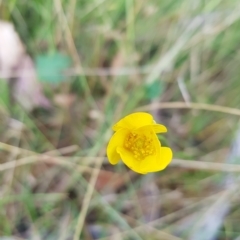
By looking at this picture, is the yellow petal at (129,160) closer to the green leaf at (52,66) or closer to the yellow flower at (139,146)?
the yellow flower at (139,146)

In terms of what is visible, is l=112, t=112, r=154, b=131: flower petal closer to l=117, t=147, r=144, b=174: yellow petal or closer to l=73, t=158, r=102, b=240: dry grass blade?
l=117, t=147, r=144, b=174: yellow petal

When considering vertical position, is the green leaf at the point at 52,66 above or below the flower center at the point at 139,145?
above

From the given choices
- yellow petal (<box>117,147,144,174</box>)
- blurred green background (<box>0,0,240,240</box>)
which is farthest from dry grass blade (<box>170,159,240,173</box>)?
yellow petal (<box>117,147,144,174</box>)

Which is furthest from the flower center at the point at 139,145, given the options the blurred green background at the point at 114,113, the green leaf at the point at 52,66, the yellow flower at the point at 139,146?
the green leaf at the point at 52,66

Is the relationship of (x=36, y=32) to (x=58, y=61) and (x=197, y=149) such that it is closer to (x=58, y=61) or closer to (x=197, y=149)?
(x=58, y=61)

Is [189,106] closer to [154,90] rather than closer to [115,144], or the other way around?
[154,90]

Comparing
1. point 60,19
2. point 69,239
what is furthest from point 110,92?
point 69,239
